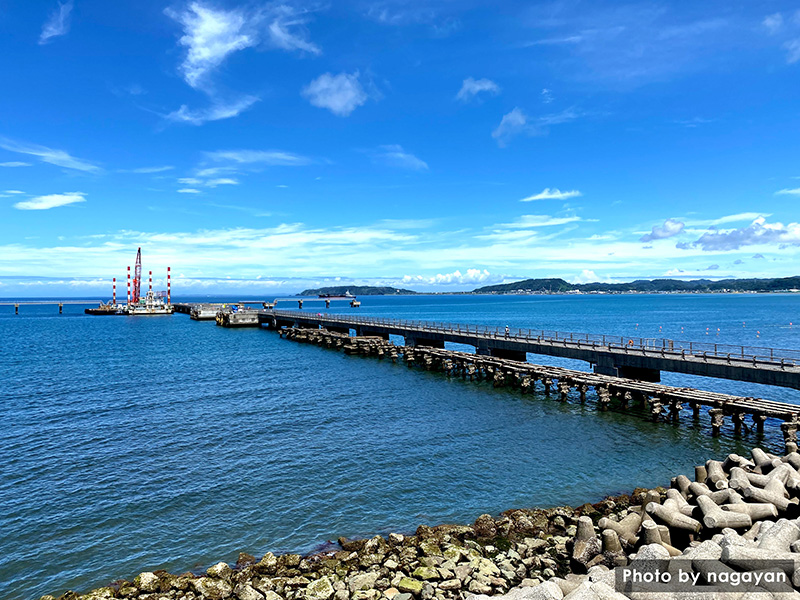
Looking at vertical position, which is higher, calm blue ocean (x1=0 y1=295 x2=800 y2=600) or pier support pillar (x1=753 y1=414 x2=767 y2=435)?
pier support pillar (x1=753 y1=414 x2=767 y2=435)

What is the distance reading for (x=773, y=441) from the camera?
26516mm

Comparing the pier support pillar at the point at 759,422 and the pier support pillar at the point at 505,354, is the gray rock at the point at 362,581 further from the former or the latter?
the pier support pillar at the point at 505,354

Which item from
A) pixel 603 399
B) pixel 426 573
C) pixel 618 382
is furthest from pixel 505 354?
pixel 426 573

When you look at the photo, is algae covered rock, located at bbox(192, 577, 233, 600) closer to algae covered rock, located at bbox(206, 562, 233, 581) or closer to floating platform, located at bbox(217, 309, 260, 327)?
algae covered rock, located at bbox(206, 562, 233, 581)

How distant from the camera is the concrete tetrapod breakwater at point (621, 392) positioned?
27891 mm

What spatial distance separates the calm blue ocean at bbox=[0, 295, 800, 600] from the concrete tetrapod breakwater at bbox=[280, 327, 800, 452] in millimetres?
1271

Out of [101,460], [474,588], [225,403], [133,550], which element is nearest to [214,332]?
[225,403]

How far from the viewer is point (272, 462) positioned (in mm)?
24438

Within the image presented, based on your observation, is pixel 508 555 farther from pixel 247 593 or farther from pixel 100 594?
pixel 100 594

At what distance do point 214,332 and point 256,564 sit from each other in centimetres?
9285

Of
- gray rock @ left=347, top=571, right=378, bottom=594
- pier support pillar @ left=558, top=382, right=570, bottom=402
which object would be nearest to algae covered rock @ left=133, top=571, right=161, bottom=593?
gray rock @ left=347, top=571, right=378, bottom=594

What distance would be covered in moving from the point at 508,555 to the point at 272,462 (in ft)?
44.9

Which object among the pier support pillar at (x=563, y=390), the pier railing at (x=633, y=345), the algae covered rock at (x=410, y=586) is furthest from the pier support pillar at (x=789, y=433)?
the algae covered rock at (x=410, y=586)

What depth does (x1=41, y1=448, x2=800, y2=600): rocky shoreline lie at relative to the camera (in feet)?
40.2
